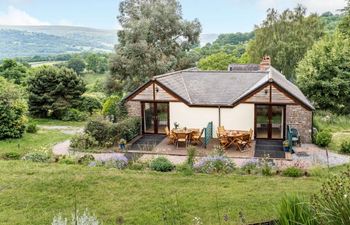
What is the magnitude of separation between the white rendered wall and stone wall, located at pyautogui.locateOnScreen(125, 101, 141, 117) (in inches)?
75.2

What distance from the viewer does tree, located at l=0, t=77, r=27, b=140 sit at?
22.7 meters

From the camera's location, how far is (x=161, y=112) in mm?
23078

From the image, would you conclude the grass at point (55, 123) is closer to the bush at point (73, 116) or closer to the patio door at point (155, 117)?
the bush at point (73, 116)

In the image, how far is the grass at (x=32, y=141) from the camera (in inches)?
795

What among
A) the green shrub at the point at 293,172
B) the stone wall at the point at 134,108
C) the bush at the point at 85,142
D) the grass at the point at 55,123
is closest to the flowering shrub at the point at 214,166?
the green shrub at the point at 293,172

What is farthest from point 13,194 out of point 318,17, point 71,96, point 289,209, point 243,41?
point 243,41

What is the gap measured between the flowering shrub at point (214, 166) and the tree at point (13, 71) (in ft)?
112

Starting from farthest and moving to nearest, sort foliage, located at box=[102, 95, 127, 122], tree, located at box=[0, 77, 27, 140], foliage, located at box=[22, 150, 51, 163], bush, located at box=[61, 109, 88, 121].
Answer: bush, located at box=[61, 109, 88, 121]
foliage, located at box=[102, 95, 127, 122]
tree, located at box=[0, 77, 27, 140]
foliage, located at box=[22, 150, 51, 163]

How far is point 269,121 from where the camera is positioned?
2142 centimetres

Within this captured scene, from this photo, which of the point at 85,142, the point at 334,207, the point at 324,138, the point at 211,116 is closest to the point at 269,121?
the point at 324,138

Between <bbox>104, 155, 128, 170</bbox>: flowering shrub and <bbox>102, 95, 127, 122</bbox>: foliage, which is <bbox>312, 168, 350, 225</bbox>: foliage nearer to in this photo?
<bbox>104, 155, 128, 170</bbox>: flowering shrub

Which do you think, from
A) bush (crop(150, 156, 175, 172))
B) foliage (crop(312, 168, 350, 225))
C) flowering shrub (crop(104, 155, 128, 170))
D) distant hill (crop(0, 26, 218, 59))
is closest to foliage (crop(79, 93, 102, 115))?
flowering shrub (crop(104, 155, 128, 170))

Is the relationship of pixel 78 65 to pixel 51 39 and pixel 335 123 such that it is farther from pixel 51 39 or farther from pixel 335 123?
pixel 335 123

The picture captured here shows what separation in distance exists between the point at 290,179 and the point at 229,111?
9489 mm
